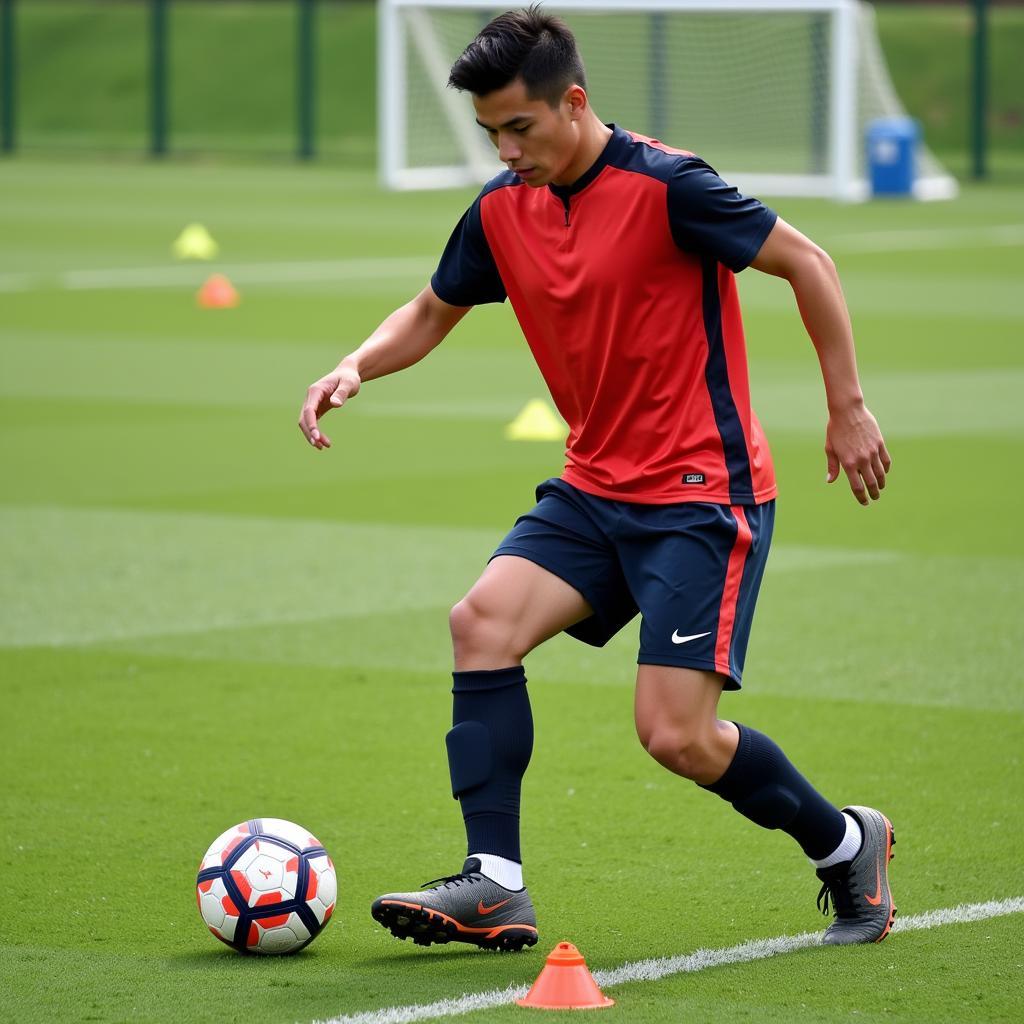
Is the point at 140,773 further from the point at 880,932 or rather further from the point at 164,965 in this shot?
the point at 880,932

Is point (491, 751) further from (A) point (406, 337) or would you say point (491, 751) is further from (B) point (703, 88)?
(B) point (703, 88)

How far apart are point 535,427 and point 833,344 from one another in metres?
8.95

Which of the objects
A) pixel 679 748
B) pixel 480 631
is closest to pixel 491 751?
pixel 480 631

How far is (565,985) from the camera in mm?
4512

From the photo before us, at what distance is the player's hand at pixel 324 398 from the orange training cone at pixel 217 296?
52.9 feet

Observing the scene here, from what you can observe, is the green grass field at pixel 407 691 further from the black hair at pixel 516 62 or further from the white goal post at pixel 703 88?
the white goal post at pixel 703 88

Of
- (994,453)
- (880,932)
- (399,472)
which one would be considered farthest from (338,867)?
(994,453)

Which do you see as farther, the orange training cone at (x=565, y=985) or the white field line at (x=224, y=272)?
the white field line at (x=224, y=272)

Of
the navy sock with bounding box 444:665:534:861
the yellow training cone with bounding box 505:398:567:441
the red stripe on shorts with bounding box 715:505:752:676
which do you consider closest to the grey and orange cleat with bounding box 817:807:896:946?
the red stripe on shorts with bounding box 715:505:752:676

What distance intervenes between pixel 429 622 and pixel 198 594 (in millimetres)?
1076

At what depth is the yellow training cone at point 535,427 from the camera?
13.7 metres

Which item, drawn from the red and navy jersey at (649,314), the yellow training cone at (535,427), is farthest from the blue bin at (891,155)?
the red and navy jersey at (649,314)

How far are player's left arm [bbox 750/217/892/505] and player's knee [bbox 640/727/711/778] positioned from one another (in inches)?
25.7

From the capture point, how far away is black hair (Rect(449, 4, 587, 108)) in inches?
189
